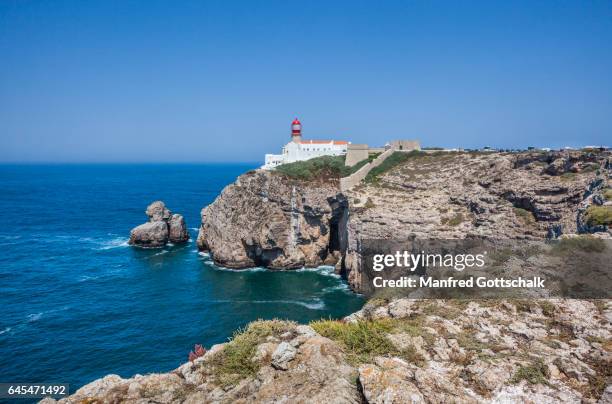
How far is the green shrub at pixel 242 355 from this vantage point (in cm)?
880

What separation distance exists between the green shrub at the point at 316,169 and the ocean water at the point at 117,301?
555 inches

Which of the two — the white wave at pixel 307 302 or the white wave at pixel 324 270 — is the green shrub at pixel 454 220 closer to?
the white wave at pixel 324 270

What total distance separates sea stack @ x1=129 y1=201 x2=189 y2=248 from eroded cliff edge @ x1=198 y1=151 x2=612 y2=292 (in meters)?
7.02

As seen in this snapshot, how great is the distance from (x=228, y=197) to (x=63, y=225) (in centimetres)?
3570

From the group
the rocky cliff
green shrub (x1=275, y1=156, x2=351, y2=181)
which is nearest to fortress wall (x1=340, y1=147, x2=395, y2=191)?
green shrub (x1=275, y1=156, x2=351, y2=181)

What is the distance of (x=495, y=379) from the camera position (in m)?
7.77

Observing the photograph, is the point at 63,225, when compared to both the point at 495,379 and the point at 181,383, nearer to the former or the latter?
the point at 181,383

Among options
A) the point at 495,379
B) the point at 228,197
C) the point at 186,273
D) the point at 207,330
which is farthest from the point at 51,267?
the point at 495,379

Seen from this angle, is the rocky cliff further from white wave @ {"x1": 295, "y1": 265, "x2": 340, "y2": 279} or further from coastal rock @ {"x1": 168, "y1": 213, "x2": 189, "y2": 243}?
coastal rock @ {"x1": 168, "y1": 213, "x2": 189, "y2": 243}

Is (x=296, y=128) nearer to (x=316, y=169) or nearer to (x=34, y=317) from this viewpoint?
(x=316, y=169)

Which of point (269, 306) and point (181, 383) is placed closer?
point (181, 383)

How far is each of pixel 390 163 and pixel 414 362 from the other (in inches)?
2005

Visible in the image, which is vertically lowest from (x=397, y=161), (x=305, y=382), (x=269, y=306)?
(x=269, y=306)

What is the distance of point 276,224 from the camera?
51.3m
